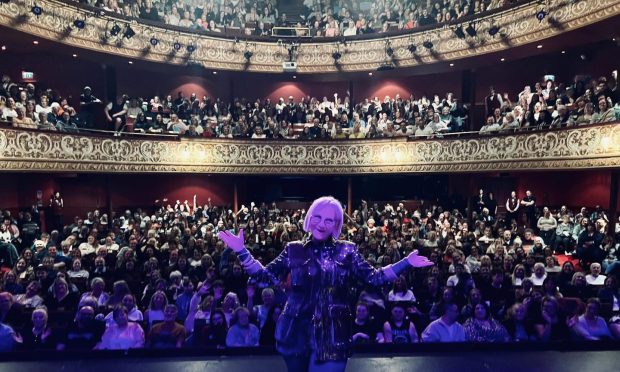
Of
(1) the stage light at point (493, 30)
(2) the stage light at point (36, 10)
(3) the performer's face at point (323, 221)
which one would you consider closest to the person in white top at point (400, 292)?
(3) the performer's face at point (323, 221)

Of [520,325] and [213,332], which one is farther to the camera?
[520,325]

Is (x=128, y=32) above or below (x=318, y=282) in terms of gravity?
above

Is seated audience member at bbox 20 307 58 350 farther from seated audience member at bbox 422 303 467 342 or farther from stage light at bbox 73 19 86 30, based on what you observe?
stage light at bbox 73 19 86 30

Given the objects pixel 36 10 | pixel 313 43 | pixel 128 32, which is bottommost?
pixel 36 10

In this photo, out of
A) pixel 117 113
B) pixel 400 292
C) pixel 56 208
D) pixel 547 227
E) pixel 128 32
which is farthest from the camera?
pixel 56 208

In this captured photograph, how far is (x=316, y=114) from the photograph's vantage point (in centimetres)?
1563

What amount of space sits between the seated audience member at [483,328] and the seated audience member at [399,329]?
0.53 meters

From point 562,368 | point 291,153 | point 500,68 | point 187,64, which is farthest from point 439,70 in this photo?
point 562,368

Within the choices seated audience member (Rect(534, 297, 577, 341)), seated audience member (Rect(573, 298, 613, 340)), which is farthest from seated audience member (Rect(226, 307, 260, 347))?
seated audience member (Rect(573, 298, 613, 340))

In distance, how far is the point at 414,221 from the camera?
11945 millimetres

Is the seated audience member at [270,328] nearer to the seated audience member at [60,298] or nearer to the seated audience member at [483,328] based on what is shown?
the seated audience member at [483,328]

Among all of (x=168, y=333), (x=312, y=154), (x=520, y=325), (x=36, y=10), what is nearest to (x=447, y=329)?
(x=520, y=325)

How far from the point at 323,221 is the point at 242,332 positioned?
233 cm

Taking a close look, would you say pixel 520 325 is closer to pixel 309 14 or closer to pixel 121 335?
pixel 121 335
